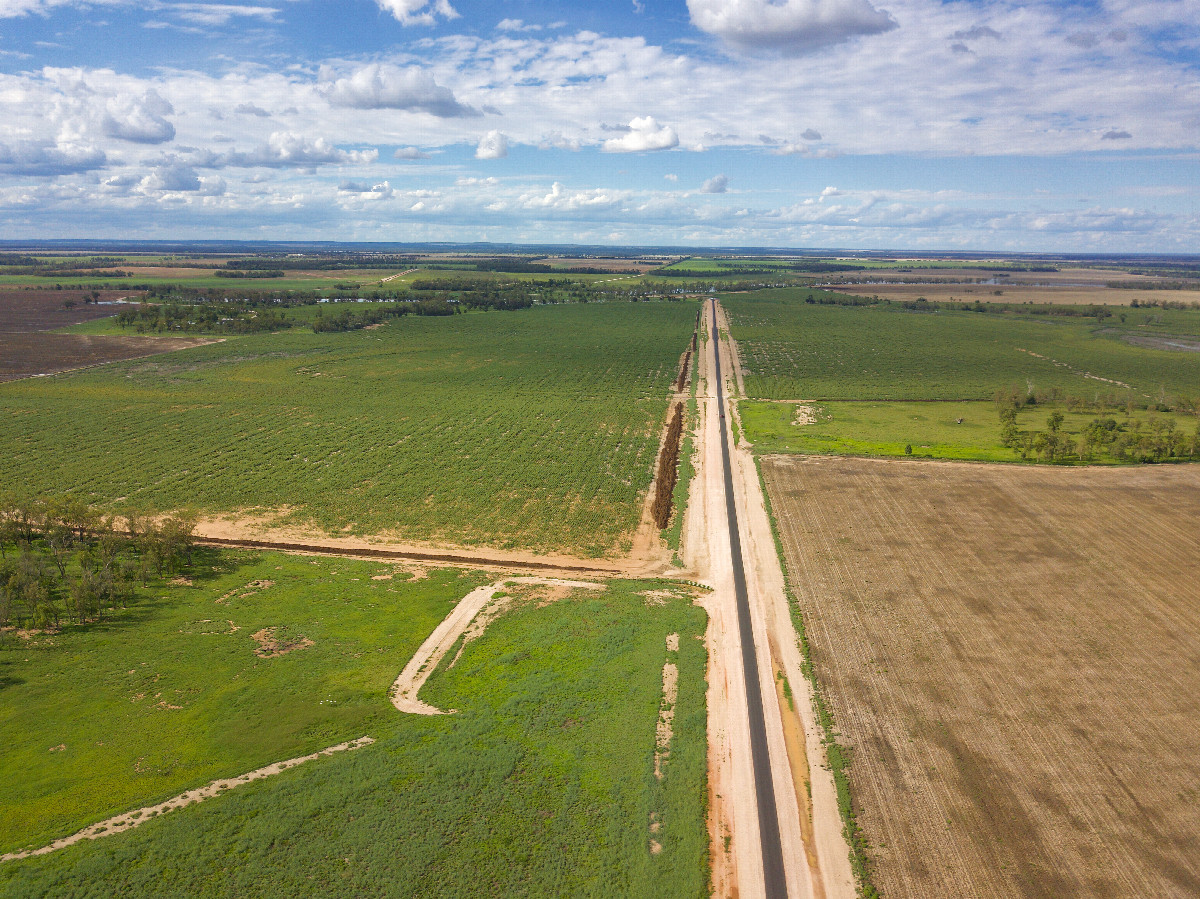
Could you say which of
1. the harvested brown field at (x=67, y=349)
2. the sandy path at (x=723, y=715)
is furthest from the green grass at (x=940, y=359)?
the harvested brown field at (x=67, y=349)

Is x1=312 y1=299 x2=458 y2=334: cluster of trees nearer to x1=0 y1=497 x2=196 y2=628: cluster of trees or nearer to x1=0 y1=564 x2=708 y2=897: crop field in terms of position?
x1=0 y1=497 x2=196 y2=628: cluster of trees

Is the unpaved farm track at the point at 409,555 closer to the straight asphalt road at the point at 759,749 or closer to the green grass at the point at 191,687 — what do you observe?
the green grass at the point at 191,687

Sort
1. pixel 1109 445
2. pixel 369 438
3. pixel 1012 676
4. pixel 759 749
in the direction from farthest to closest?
1. pixel 369 438
2. pixel 1109 445
3. pixel 1012 676
4. pixel 759 749

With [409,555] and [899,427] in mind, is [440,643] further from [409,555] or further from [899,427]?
[899,427]

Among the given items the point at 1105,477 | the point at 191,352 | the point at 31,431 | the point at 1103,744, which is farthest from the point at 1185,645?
the point at 191,352

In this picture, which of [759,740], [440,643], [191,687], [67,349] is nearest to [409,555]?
[440,643]

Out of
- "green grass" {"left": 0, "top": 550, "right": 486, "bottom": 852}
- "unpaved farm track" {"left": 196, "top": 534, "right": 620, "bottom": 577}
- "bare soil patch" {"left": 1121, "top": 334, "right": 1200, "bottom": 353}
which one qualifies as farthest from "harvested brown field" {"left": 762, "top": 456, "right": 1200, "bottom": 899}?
"bare soil patch" {"left": 1121, "top": 334, "right": 1200, "bottom": 353}
